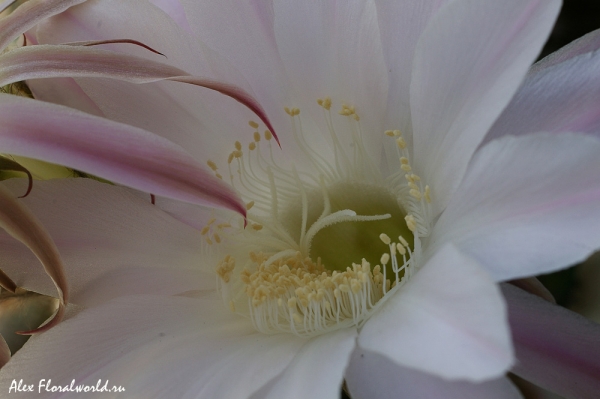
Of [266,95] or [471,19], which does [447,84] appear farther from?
[266,95]

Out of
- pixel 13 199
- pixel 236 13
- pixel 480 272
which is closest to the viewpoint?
pixel 480 272

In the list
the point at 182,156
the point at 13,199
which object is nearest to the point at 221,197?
the point at 182,156

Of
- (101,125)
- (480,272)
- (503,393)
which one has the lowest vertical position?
(503,393)

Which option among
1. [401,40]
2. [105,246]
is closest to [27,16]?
[105,246]

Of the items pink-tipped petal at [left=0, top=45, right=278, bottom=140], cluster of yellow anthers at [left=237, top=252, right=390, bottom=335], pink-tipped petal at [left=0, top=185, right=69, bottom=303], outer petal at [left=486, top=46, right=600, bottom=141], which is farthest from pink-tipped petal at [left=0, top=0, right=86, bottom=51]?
outer petal at [left=486, top=46, right=600, bottom=141]

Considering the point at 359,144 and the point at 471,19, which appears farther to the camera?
the point at 359,144

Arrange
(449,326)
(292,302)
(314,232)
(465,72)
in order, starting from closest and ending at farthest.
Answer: (449,326), (465,72), (292,302), (314,232)

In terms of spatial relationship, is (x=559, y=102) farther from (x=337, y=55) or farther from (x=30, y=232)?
(x=30, y=232)
